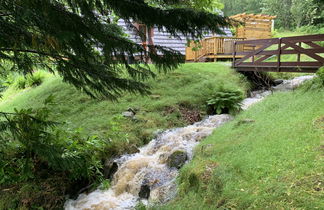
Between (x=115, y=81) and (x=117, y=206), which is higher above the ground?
(x=115, y=81)

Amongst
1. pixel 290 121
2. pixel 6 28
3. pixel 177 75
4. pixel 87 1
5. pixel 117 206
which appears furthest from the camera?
pixel 177 75

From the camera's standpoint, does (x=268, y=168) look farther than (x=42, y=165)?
No

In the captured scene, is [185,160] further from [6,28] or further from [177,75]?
[177,75]

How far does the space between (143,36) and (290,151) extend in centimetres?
297

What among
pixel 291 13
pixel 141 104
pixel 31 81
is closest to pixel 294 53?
pixel 141 104

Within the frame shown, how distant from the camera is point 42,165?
5.01m

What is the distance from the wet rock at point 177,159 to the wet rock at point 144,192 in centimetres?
69

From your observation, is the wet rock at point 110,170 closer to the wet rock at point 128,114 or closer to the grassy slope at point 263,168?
the grassy slope at point 263,168

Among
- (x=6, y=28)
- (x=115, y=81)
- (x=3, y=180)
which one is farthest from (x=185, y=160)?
(x=6, y=28)

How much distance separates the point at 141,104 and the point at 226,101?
3.13 m

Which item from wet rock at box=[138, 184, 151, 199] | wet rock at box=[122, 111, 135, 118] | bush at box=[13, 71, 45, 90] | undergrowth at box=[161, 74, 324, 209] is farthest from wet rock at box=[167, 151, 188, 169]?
bush at box=[13, 71, 45, 90]

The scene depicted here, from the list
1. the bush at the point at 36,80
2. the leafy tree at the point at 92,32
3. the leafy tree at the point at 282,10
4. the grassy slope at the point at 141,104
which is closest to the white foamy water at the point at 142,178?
the grassy slope at the point at 141,104

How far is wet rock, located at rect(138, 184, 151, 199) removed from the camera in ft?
15.7

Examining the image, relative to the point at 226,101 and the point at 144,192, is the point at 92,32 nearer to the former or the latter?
the point at 144,192
